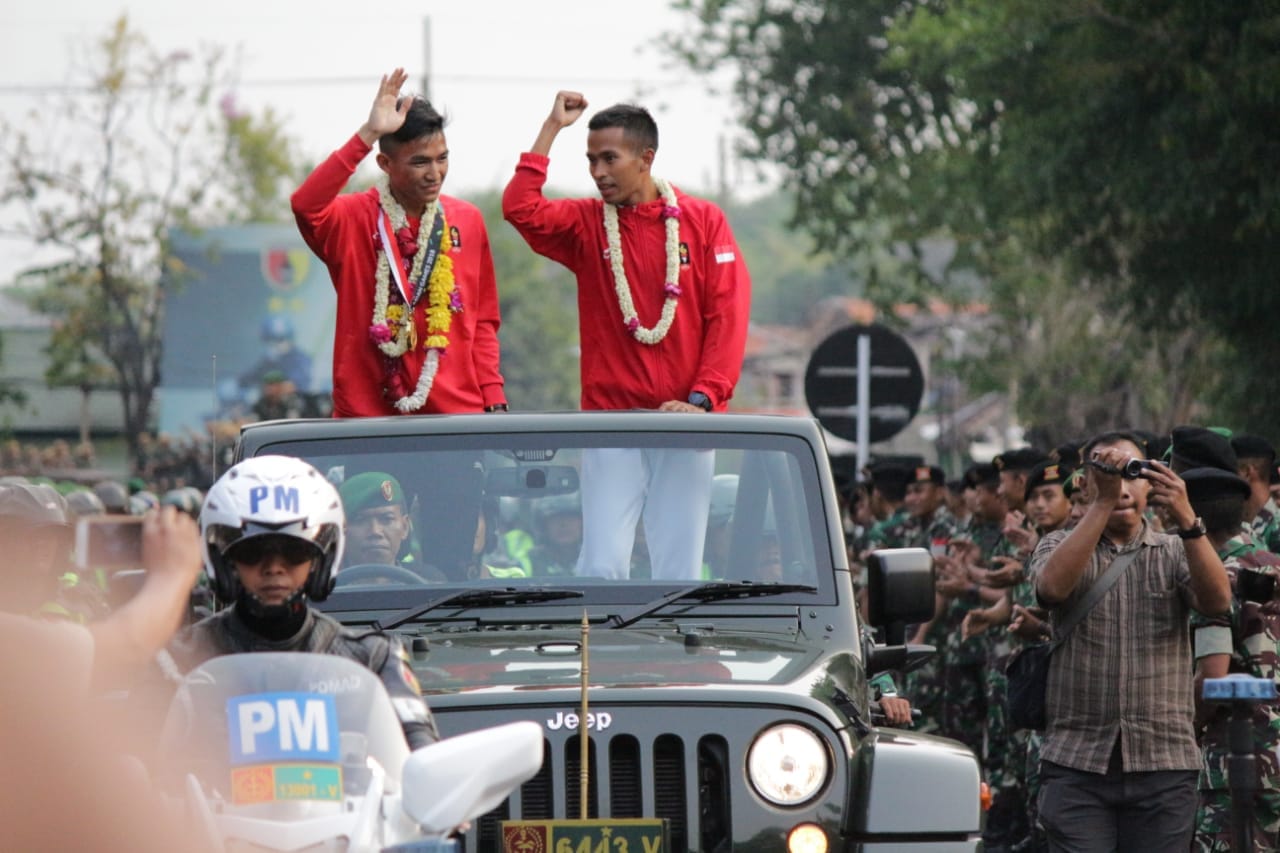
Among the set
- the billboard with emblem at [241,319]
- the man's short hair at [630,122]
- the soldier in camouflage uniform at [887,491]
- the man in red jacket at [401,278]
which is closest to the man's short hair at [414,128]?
the man in red jacket at [401,278]

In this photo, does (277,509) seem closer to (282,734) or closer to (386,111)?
(282,734)

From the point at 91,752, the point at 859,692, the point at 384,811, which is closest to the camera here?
the point at 91,752

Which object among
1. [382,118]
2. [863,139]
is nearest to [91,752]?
[382,118]

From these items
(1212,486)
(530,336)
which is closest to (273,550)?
(1212,486)

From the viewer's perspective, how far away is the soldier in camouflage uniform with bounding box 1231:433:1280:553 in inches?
371

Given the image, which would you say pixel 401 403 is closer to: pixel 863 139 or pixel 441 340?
pixel 441 340

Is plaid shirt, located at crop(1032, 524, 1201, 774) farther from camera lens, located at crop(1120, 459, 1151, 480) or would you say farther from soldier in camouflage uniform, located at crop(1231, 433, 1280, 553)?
soldier in camouflage uniform, located at crop(1231, 433, 1280, 553)

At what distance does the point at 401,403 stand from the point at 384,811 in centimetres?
441

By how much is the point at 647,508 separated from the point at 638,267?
1.85 meters

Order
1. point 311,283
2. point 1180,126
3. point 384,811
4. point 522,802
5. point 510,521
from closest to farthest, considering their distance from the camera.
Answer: point 384,811 < point 522,802 < point 510,521 < point 1180,126 < point 311,283

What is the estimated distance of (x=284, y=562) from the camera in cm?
498

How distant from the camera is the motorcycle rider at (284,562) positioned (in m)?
4.84

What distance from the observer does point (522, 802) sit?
233 inches

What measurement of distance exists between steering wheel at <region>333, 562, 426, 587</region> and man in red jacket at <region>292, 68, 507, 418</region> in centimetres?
168
